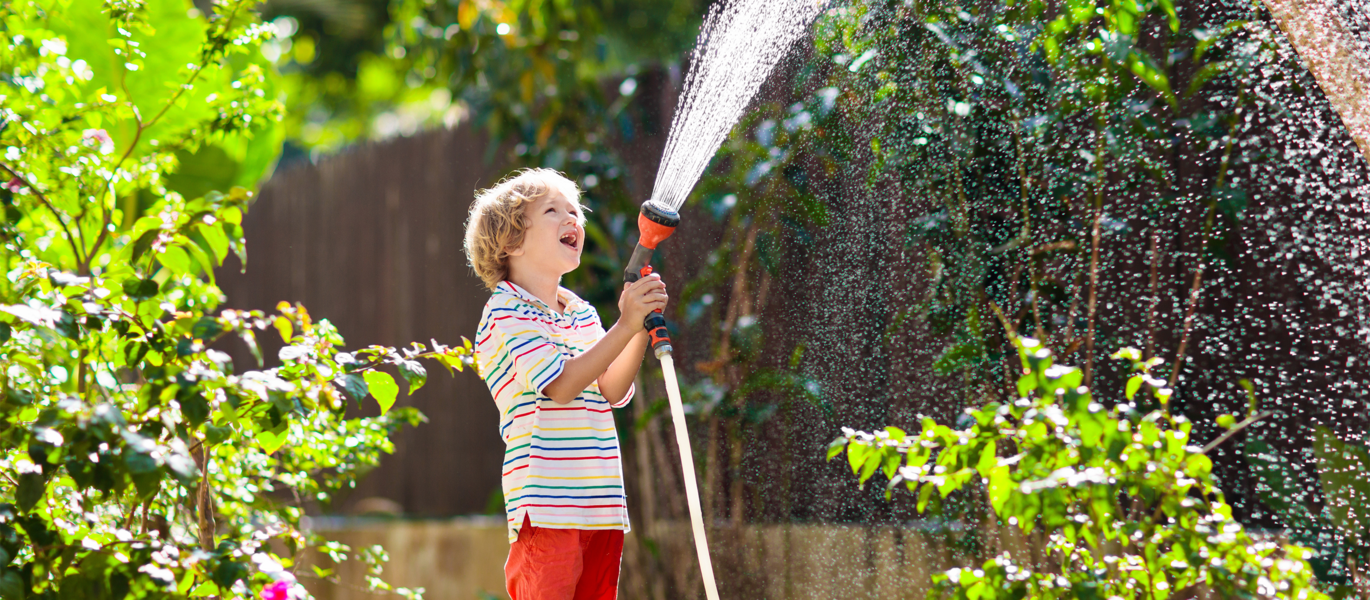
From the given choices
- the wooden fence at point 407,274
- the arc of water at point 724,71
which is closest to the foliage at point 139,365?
the arc of water at point 724,71

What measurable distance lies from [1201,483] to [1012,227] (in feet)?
2.74

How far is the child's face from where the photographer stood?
1701 mm

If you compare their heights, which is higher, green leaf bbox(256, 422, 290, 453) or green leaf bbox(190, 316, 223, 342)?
green leaf bbox(190, 316, 223, 342)

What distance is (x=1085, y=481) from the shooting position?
1.33m

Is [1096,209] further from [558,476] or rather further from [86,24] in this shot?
[86,24]

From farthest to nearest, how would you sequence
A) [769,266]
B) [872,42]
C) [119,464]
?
[769,266] → [872,42] → [119,464]

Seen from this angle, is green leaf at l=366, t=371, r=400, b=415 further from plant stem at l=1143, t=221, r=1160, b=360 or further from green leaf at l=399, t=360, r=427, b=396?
plant stem at l=1143, t=221, r=1160, b=360

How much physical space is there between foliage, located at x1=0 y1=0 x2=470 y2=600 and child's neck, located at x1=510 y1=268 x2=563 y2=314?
0.51ft

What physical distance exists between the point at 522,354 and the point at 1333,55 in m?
1.39

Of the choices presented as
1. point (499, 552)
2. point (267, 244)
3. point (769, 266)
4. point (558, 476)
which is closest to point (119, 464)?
point (558, 476)

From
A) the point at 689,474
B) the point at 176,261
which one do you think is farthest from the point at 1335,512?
the point at 176,261

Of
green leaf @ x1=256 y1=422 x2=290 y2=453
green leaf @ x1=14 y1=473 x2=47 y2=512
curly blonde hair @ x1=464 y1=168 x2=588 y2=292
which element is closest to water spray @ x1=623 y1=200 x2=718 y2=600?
curly blonde hair @ x1=464 y1=168 x2=588 y2=292

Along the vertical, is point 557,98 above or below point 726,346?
above

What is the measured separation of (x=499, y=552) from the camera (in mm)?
3180
